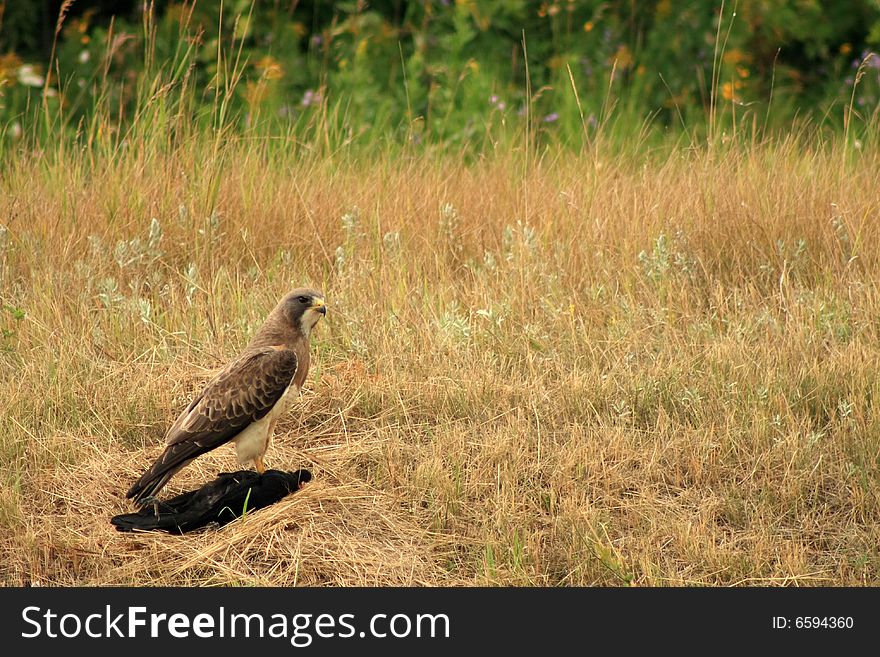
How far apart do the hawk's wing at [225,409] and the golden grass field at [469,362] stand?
0.30 metres

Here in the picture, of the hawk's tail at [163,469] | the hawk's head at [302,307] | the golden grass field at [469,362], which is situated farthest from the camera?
the hawk's head at [302,307]

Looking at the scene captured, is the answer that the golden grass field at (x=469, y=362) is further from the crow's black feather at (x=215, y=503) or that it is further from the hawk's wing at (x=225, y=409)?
the hawk's wing at (x=225, y=409)

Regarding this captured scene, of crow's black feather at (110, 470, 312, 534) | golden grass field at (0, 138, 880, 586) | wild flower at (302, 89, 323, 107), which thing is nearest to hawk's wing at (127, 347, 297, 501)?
crow's black feather at (110, 470, 312, 534)

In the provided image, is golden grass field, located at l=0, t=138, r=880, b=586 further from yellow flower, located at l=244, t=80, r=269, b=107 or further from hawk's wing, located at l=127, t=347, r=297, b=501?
yellow flower, located at l=244, t=80, r=269, b=107

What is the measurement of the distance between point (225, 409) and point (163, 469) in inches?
11.6

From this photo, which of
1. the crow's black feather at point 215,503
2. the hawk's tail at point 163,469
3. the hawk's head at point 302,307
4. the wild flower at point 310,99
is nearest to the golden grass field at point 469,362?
the crow's black feather at point 215,503

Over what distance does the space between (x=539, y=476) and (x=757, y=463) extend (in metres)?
0.84

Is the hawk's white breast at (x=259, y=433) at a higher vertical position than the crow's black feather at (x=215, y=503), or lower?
higher

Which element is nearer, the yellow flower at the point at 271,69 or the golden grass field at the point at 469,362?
the golden grass field at the point at 469,362

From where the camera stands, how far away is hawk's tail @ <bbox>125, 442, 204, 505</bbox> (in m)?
3.73

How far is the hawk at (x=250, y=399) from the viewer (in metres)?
3.75

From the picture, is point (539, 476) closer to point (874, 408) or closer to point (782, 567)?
point (782, 567)

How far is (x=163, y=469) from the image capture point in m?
3.72

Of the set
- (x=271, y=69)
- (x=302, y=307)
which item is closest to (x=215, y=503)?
(x=302, y=307)
